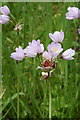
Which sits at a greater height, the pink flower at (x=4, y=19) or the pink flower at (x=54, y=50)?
the pink flower at (x=4, y=19)

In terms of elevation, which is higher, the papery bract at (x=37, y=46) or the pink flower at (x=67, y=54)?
the papery bract at (x=37, y=46)

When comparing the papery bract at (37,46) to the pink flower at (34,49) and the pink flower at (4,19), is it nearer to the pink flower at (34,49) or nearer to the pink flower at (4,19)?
the pink flower at (34,49)

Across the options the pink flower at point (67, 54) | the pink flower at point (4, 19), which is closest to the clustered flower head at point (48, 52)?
the pink flower at point (67, 54)

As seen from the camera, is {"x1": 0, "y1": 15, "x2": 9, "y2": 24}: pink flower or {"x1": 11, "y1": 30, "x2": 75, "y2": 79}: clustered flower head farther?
{"x1": 0, "y1": 15, "x2": 9, "y2": 24}: pink flower

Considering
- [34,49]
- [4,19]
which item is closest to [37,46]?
[34,49]

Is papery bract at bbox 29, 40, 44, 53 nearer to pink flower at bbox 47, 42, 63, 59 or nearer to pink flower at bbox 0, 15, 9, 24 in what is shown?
pink flower at bbox 47, 42, 63, 59

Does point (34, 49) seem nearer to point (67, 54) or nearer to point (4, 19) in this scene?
point (67, 54)

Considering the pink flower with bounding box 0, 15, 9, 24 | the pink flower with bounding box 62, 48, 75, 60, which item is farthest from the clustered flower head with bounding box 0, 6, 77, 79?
the pink flower with bounding box 0, 15, 9, 24

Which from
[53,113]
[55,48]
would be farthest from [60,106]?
[55,48]

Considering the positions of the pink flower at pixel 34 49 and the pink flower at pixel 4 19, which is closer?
the pink flower at pixel 34 49

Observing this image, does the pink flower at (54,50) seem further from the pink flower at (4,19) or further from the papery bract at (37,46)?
the pink flower at (4,19)

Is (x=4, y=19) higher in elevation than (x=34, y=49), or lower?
higher

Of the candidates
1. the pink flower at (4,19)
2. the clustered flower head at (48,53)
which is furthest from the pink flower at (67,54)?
the pink flower at (4,19)
